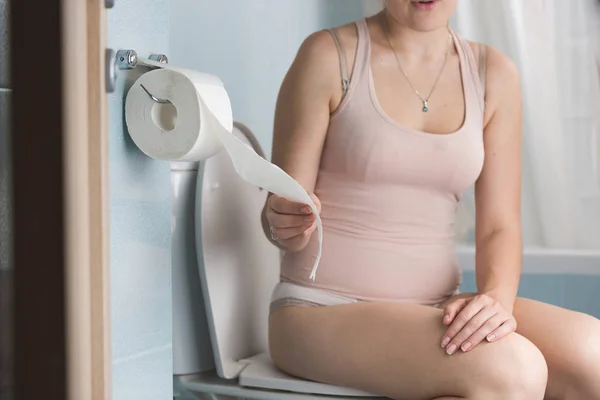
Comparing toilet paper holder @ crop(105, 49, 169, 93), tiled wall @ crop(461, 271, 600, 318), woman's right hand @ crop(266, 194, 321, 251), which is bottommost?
tiled wall @ crop(461, 271, 600, 318)

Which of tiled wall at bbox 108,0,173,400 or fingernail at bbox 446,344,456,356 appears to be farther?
fingernail at bbox 446,344,456,356

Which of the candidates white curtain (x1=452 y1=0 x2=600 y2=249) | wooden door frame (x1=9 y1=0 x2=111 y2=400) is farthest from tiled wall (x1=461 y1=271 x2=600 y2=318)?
wooden door frame (x1=9 y1=0 x2=111 y2=400)

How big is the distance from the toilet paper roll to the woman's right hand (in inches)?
9.6

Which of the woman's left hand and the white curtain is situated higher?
the white curtain

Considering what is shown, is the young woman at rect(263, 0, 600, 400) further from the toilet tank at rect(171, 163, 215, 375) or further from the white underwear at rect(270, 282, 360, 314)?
the toilet tank at rect(171, 163, 215, 375)

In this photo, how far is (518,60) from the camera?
6.68 feet

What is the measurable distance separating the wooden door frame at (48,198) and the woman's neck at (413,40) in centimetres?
85

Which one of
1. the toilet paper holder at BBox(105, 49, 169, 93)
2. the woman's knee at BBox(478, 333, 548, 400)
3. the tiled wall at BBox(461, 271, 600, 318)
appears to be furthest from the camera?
the tiled wall at BBox(461, 271, 600, 318)

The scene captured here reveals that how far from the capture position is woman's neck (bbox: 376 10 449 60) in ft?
4.60

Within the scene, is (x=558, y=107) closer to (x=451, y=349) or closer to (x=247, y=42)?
(x=247, y=42)

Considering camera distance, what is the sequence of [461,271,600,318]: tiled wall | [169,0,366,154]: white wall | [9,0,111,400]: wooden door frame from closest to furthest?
[9,0,111,400]: wooden door frame, [169,0,366,154]: white wall, [461,271,600,318]: tiled wall

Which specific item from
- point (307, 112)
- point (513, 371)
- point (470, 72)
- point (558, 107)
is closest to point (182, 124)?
point (307, 112)

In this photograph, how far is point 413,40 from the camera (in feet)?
4.64

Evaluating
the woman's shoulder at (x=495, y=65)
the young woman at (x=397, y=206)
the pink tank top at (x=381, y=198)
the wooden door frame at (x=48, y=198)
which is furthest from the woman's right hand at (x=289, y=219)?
the wooden door frame at (x=48, y=198)
